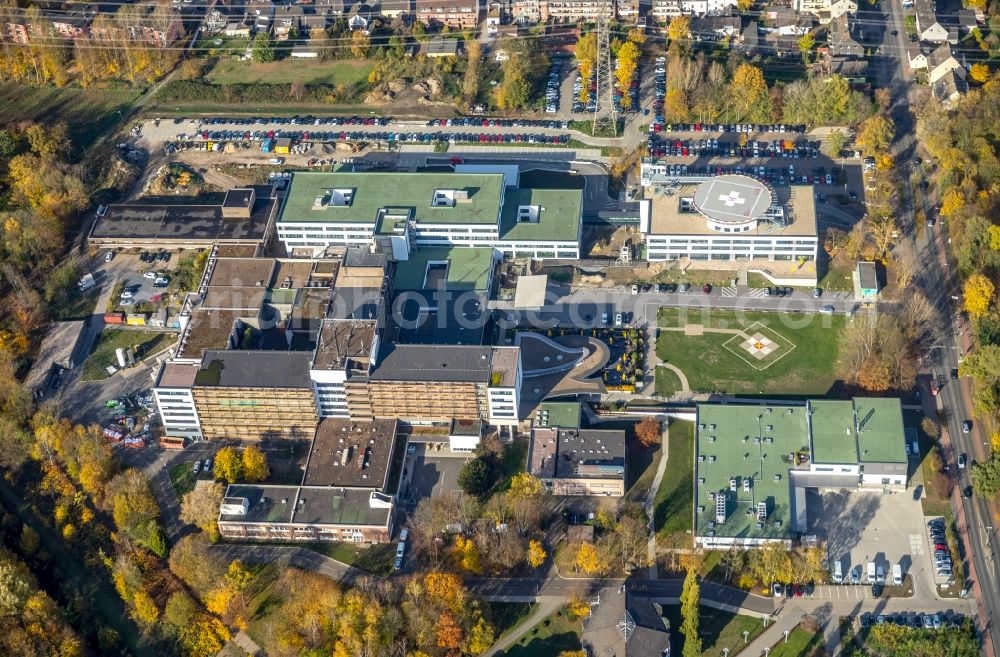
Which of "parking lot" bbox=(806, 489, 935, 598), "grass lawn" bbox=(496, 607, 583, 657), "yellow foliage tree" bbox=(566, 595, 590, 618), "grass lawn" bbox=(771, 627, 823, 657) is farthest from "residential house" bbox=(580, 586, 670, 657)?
"parking lot" bbox=(806, 489, 935, 598)

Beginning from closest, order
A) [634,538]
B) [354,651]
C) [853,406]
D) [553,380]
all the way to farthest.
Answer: [354,651]
[634,538]
[853,406]
[553,380]

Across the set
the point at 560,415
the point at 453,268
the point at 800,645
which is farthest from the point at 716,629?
the point at 453,268

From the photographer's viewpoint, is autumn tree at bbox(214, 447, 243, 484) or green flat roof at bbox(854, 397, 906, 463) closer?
green flat roof at bbox(854, 397, 906, 463)

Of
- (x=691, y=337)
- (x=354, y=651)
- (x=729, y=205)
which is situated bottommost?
(x=354, y=651)

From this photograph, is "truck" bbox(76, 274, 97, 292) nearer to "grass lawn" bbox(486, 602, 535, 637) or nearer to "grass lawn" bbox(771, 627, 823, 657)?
"grass lawn" bbox(486, 602, 535, 637)

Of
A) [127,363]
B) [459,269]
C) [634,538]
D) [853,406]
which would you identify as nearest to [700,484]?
[634,538]

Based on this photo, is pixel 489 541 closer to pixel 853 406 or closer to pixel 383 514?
pixel 383 514
